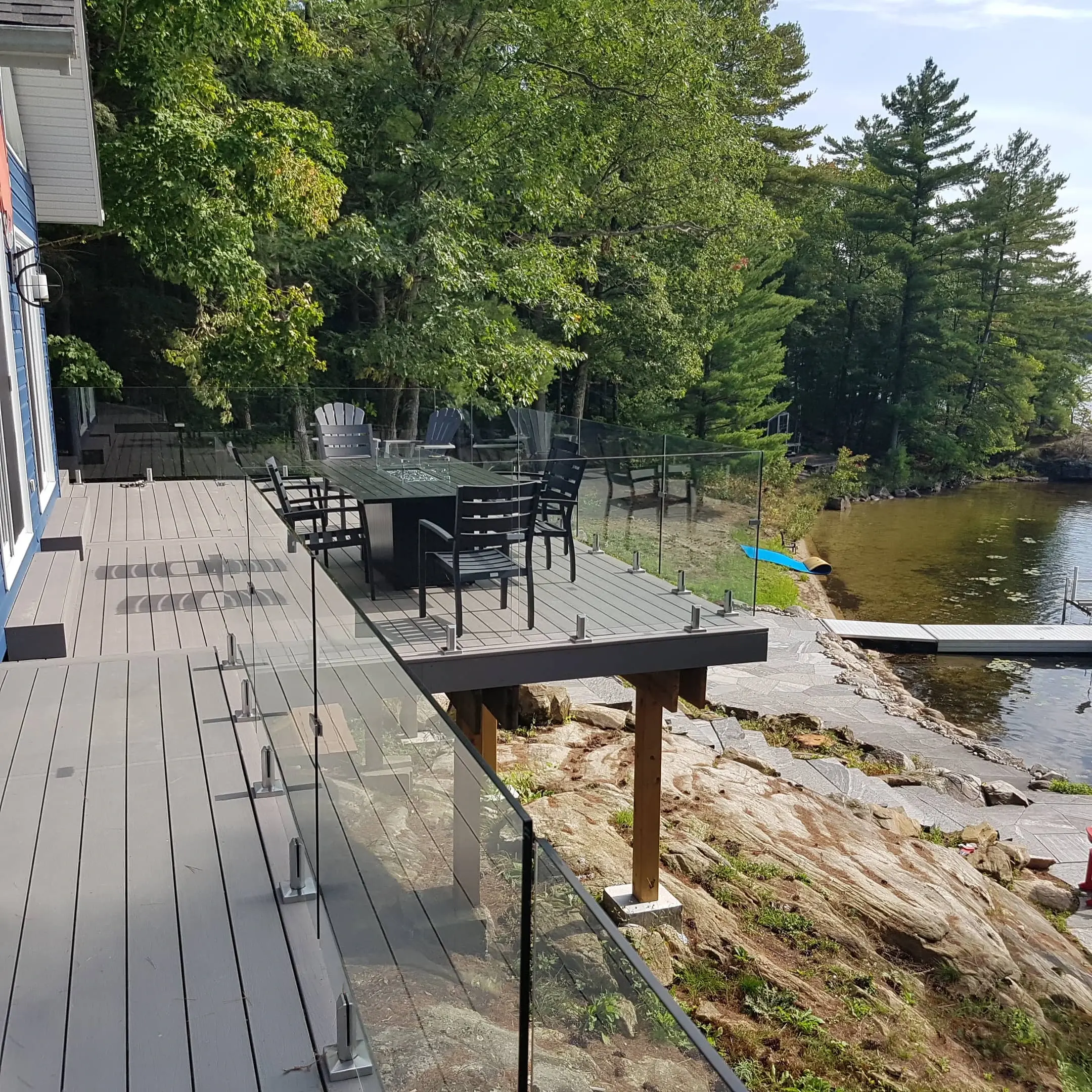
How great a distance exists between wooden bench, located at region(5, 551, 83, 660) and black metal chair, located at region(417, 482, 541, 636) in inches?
83.4

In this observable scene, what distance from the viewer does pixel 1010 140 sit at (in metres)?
38.7

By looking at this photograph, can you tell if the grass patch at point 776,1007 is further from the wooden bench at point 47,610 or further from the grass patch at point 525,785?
the wooden bench at point 47,610

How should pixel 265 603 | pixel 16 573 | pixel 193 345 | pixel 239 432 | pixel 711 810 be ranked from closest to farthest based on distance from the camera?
1. pixel 265 603
2. pixel 16 573
3. pixel 711 810
4. pixel 239 432
5. pixel 193 345

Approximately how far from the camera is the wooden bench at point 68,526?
A: 7.77 meters

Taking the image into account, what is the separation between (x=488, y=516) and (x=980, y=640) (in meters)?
14.9

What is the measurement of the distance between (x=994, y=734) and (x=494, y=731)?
399 inches

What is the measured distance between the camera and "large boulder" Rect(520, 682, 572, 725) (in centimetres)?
1080

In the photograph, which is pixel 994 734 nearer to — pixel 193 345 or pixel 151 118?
pixel 193 345

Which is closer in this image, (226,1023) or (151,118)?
(226,1023)

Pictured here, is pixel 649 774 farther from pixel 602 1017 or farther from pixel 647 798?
pixel 602 1017

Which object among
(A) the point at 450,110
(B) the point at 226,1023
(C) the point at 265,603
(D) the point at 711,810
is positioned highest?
(A) the point at 450,110

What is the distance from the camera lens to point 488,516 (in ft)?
21.7

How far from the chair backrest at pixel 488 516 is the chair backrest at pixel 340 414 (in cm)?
636

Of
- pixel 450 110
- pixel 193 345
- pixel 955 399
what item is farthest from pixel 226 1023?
pixel 955 399
